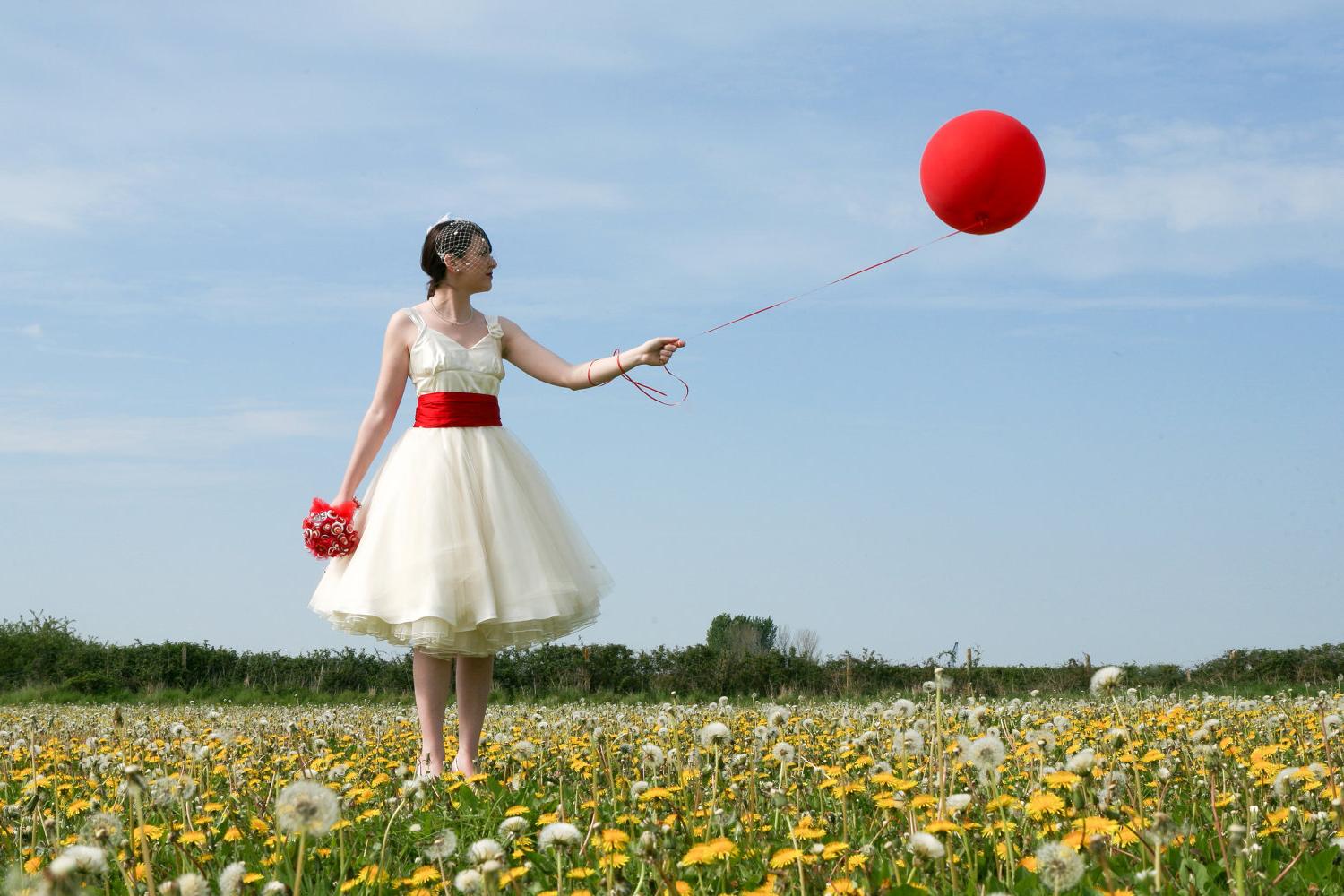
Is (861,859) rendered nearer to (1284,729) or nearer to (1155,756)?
(1155,756)

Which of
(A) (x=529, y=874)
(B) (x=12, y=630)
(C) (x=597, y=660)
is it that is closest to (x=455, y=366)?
(A) (x=529, y=874)

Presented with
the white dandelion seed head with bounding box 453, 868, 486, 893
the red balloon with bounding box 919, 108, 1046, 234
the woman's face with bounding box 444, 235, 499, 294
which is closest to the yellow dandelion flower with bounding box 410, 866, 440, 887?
the white dandelion seed head with bounding box 453, 868, 486, 893

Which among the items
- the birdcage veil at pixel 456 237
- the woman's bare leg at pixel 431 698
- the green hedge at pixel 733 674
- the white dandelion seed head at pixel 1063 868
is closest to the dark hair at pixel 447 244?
the birdcage veil at pixel 456 237

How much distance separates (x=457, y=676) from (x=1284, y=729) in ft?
17.4

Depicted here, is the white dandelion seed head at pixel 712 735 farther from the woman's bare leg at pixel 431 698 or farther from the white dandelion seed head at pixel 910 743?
the woman's bare leg at pixel 431 698

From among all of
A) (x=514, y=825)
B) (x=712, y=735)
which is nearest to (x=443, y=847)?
(x=514, y=825)

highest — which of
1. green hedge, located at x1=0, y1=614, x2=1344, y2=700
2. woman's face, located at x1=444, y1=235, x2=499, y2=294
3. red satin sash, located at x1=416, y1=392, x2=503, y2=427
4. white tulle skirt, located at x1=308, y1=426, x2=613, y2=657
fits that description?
woman's face, located at x1=444, y1=235, x2=499, y2=294

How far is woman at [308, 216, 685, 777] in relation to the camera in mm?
6129

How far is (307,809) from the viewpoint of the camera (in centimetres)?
269

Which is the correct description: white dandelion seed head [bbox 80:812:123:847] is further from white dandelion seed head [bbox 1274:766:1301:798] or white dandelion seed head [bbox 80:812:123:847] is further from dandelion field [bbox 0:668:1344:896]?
white dandelion seed head [bbox 1274:766:1301:798]

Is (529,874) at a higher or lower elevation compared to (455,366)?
lower

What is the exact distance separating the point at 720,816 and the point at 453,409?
310 centimetres

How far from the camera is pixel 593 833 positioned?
3.84 meters

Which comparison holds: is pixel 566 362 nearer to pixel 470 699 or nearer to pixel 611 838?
pixel 470 699
